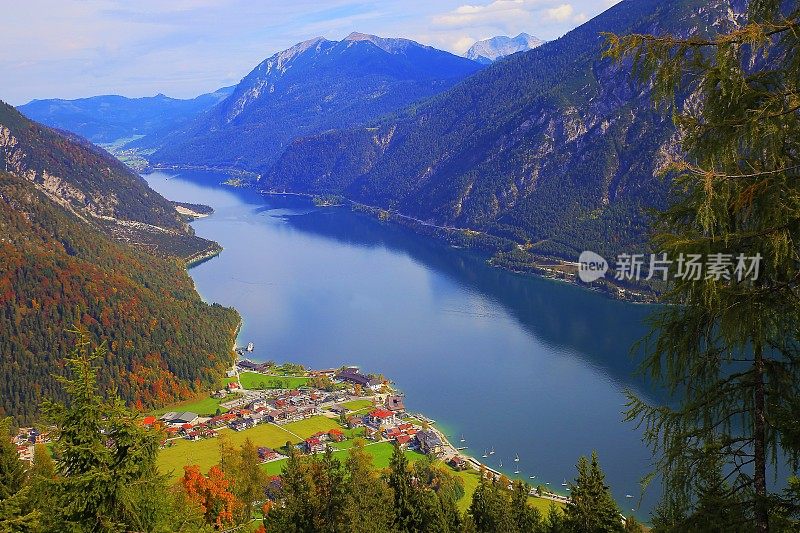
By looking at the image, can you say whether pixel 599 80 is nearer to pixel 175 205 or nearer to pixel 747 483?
pixel 175 205

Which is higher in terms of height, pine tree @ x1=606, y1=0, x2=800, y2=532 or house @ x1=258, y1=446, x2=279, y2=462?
pine tree @ x1=606, y1=0, x2=800, y2=532

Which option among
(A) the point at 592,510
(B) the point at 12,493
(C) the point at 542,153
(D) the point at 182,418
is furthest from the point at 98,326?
(C) the point at 542,153

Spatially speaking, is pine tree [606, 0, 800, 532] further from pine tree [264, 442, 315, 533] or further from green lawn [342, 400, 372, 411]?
green lawn [342, 400, 372, 411]

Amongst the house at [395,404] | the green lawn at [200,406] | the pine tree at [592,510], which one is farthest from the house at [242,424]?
the pine tree at [592,510]

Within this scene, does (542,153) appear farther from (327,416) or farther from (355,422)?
(355,422)

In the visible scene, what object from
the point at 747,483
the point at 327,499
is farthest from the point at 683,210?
the point at 327,499

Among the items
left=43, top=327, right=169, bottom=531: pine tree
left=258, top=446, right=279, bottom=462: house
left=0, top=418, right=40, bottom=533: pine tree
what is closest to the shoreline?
left=258, top=446, right=279, bottom=462: house
